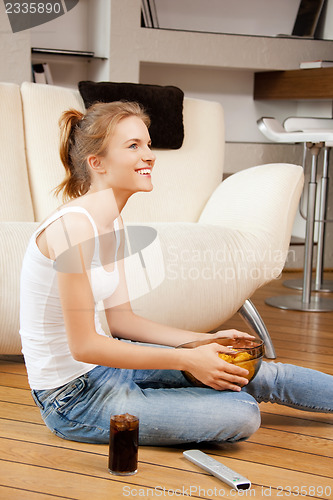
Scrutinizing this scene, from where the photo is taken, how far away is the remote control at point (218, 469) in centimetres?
144

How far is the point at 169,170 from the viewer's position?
2.98 m

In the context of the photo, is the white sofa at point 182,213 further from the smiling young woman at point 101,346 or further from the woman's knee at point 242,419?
the woman's knee at point 242,419

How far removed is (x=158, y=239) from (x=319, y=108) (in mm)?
2370

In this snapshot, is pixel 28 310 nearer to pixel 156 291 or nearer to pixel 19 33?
pixel 156 291

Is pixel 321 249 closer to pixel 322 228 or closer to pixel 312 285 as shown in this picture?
pixel 322 228

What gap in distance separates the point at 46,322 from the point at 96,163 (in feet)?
1.20

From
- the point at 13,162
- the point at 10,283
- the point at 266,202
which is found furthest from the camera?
the point at 13,162

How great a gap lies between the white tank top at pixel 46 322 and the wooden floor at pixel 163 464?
0.16m

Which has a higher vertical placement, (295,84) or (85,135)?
(295,84)

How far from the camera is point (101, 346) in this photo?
1.49 metres

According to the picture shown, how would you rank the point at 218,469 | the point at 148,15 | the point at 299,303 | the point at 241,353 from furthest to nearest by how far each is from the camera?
the point at 148,15
the point at 299,303
the point at 241,353
the point at 218,469

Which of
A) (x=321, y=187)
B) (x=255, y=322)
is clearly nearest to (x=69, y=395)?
(x=255, y=322)

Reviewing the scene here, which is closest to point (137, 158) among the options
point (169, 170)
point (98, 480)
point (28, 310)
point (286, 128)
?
point (28, 310)

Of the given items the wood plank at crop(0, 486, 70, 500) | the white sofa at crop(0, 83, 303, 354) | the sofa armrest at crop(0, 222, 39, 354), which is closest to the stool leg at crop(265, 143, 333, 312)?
the white sofa at crop(0, 83, 303, 354)
